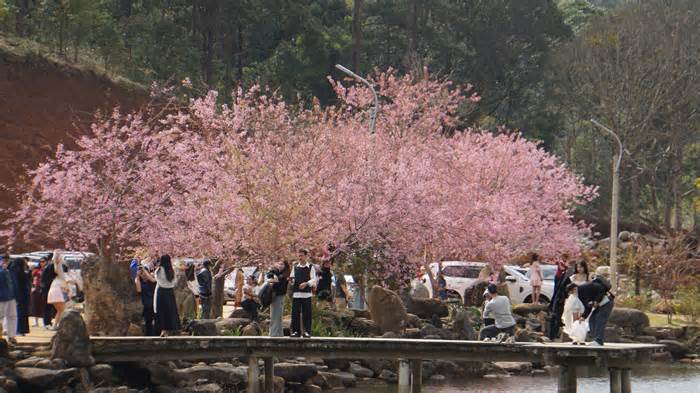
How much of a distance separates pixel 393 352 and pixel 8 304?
771 cm

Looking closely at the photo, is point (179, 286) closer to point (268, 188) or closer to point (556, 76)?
point (268, 188)

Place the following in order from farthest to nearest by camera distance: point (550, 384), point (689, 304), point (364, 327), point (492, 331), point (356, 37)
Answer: point (356, 37), point (689, 304), point (364, 327), point (550, 384), point (492, 331)

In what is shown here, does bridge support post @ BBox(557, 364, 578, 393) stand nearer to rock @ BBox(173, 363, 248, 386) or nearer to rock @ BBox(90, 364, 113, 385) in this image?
rock @ BBox(173, 363, 248, 386)

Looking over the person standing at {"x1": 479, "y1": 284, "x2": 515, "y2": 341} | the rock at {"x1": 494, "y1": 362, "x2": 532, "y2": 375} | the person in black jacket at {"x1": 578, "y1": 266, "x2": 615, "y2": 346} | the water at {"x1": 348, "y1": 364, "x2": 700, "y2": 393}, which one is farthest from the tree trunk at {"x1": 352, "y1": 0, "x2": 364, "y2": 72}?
the person in black jacket at {"x1": 578, "y1": 266, "x2": 615, "y2": 346}

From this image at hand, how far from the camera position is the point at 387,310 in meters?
31.7

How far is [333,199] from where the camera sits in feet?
110

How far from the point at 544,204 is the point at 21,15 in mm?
28609

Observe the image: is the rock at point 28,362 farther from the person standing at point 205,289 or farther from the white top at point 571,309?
the white top at point 571,309

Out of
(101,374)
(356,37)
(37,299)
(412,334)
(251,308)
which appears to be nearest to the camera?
(101,374)

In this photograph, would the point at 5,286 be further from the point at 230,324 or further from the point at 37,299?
the point at 230,324

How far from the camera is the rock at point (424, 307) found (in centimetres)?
3509

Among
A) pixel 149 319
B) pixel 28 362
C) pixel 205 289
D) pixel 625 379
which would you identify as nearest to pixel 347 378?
pixel 205 289

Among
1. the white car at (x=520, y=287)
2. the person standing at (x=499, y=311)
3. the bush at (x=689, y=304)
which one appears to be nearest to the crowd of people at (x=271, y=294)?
the person standing at (x=499, y=311)

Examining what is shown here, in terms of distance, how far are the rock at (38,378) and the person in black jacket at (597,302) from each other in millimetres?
9590
